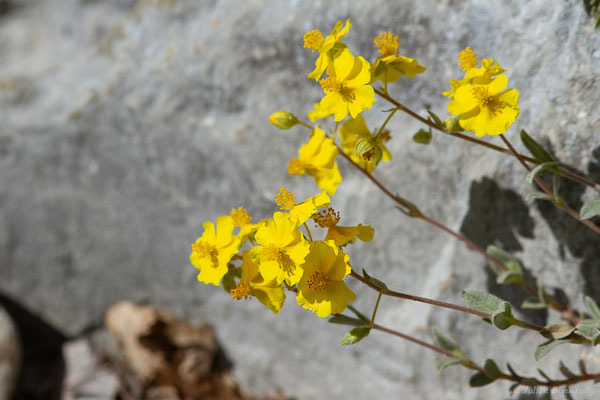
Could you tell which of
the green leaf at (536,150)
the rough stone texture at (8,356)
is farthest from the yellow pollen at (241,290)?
the rough stone texture at (8,356)

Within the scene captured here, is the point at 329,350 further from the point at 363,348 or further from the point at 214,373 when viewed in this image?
the point at 214,373

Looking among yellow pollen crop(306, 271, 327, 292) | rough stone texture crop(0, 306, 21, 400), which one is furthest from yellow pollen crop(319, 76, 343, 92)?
rough stone texture crop(0, 306, 21, 400)

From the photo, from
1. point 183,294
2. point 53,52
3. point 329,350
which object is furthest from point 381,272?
→ point 53,52

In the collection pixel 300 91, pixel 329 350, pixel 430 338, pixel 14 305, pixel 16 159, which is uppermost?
pixel 300 91

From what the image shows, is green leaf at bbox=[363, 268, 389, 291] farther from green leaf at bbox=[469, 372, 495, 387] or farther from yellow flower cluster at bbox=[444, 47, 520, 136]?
green leaf at bbox=[469, 372, 495, 387]

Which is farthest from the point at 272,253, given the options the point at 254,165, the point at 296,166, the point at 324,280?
the point at 254,165

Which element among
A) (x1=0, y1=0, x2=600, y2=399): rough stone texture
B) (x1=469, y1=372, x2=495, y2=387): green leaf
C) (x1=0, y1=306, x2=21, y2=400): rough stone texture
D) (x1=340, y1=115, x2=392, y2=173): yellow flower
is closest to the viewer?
(x1=340, y1=115, x2=392, y2=173): yellow flower
